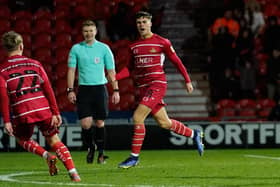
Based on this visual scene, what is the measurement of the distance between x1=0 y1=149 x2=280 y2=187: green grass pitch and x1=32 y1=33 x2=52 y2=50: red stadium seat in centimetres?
545

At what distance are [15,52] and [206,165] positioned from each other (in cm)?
380

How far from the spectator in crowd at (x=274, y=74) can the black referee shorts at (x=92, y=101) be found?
6897mm

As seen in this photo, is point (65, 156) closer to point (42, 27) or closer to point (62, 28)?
point (62, 28)

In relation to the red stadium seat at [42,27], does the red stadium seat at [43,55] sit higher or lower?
lower

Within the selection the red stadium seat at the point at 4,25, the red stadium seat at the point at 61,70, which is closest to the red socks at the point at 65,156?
the red stadium seat at the point at 61,70

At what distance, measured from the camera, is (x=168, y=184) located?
910cm

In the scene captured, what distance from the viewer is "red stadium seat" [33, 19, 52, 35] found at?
20469 mm

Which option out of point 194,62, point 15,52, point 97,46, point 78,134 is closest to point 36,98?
point 15,52

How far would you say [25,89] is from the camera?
917 centimetres

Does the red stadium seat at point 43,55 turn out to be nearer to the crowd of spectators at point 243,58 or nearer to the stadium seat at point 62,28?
the stadium seat at point 62,28

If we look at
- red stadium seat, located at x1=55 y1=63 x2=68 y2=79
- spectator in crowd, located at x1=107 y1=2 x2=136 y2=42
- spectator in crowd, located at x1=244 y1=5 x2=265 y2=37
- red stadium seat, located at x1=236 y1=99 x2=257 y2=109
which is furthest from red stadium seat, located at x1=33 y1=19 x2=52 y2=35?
red stadium seat, located at x1=236 y1=99 x2=257 y2=109

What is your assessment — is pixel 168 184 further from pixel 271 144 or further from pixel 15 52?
pixel 271 144

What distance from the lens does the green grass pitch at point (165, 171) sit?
30.5ft

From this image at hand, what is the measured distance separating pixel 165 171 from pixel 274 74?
27.4ft
